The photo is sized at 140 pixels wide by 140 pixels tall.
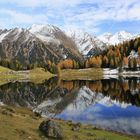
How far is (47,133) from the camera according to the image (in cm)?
3712

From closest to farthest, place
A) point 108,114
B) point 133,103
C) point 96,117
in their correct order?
point 96,117, point 108,114, point 133,103

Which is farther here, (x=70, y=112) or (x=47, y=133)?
(x=70, y=112)

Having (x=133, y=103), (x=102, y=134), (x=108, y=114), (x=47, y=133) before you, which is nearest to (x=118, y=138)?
(x=102, y=134)

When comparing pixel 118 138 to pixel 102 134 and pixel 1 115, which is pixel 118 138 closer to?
pixel 102 134

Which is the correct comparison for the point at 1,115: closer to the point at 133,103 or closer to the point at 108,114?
the point at 108,114

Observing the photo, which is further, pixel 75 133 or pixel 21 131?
pixel 75 133

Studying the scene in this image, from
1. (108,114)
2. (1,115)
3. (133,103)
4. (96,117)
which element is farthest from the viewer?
(133,103)

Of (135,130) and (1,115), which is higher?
(1,115)

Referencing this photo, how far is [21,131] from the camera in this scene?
37.8 m

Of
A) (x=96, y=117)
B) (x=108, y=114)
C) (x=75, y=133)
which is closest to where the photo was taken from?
(x=75, y=133)

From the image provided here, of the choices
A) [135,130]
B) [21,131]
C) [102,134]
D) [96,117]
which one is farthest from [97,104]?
[21,131]

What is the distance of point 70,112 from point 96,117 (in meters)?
10.4

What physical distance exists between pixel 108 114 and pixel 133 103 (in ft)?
59.3

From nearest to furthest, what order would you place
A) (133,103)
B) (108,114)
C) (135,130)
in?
(135,130)
(108,114)
(133,103)
